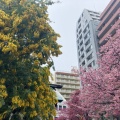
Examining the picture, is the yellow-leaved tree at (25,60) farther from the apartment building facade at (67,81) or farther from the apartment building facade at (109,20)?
the apartment building facade at (67,81)

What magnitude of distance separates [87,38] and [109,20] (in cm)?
948

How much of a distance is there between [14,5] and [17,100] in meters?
5.60

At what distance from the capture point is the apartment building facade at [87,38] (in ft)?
179

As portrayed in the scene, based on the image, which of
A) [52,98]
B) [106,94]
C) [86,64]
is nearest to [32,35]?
[52,98]

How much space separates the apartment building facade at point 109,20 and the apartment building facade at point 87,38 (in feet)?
7.26

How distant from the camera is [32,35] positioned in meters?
11.7

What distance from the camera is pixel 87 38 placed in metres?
58.8

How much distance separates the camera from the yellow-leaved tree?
10.3 meters

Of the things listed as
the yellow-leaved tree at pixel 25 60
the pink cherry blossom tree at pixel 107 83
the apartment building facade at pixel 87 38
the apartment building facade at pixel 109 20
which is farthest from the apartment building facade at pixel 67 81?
the yellow-leaved tree at pixel 25 60

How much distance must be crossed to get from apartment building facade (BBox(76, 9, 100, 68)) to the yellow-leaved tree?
4058 centimetres

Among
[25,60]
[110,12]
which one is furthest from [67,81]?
[25,60]

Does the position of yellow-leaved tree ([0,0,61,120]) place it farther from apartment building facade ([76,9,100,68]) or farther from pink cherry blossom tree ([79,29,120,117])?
apartment building facade ([76,9,100,68])

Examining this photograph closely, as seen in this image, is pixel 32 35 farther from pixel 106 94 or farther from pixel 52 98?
pixel 106 94

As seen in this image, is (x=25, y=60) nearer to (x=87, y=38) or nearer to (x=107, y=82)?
(x=107, y=82)
